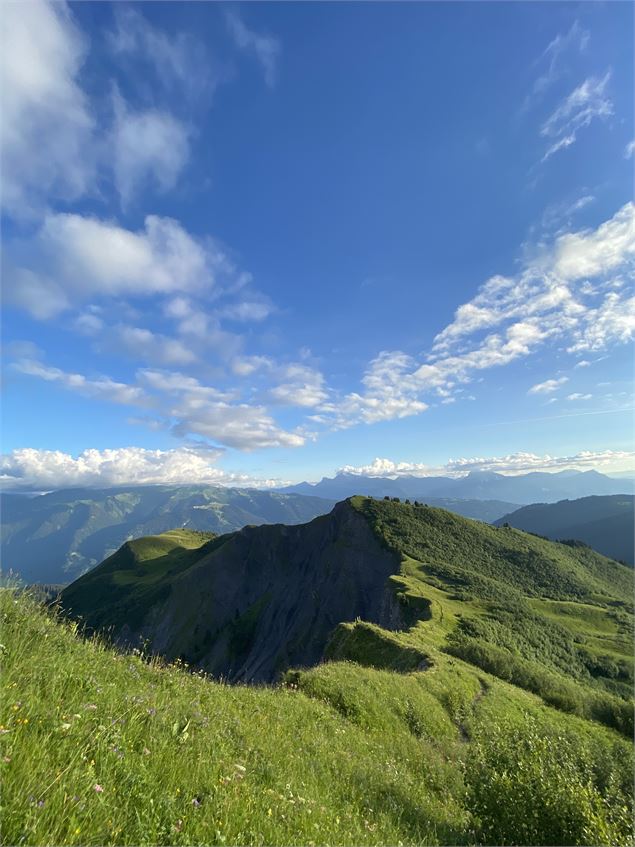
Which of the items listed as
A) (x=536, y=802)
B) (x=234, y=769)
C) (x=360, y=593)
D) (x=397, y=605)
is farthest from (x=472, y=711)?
(x=360, y=593)

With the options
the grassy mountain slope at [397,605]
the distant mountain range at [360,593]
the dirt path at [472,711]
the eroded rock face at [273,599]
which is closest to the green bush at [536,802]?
the dirt path at [472,711]

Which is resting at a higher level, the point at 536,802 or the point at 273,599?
the point at 536,802

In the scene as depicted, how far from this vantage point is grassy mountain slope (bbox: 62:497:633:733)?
131 ft

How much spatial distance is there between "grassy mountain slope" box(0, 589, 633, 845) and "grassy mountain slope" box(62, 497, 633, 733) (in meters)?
19.6

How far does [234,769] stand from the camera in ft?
20.8

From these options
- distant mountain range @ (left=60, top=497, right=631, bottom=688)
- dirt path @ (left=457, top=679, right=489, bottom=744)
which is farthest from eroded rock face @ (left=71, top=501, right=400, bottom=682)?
dirt path @ (left=457, top=679, right=489, bottom=744)

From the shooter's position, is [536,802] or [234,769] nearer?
[234,769]

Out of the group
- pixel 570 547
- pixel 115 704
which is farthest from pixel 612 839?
pixel 570 547

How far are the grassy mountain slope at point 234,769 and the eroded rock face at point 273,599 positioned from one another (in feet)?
169

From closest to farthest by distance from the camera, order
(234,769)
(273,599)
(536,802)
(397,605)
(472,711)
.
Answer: (234,769) → (536,802) → (472,711) → (397,605) → (273,599)

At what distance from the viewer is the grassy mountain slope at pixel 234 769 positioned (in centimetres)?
404

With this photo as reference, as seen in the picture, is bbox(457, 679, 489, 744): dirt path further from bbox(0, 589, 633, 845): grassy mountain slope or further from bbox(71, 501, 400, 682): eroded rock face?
bbox(71, 501, 400, 682): eroded rock face

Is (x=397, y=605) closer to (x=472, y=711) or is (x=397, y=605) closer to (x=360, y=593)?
(x=360, y=593)

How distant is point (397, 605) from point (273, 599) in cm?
5454
